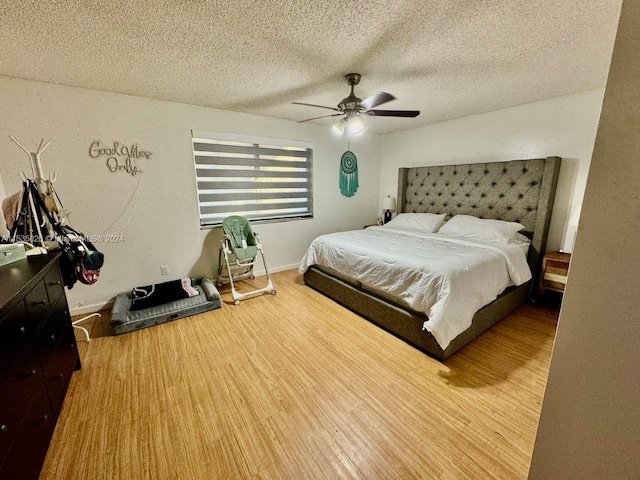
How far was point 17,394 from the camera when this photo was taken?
1.04 m

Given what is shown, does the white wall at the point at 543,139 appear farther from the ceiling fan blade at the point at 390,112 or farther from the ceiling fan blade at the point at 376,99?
the ceiling fan blade at the point at 376,99

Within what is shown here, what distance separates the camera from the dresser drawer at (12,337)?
3.17 feet

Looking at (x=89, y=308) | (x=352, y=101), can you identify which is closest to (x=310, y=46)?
(x=352, y=101)

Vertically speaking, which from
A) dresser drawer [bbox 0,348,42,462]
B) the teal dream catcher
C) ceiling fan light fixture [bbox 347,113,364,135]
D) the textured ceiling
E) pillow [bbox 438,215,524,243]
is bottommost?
dresser drawer [bbox 0,348,42,462]

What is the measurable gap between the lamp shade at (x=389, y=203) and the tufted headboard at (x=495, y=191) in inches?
11.3

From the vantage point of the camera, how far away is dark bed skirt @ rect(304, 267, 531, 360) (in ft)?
6.30

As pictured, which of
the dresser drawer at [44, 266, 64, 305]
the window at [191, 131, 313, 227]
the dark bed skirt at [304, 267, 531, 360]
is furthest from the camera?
the window at [191, 131, 313, 227]

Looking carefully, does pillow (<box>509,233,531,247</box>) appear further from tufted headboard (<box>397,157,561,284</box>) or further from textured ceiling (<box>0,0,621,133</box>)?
textured ceiling (<box>0,0,621,133</box>)

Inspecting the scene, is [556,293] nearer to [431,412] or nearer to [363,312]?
[363,312]

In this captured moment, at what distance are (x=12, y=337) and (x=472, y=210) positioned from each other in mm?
4002

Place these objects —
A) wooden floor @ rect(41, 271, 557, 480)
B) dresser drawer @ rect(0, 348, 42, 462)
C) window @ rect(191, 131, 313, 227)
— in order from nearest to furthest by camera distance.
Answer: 1. dresser drawer @ rect(0, 348, 42, 462)
2. wooden floor @ rect(41, 271, 557, 480)
3. window @ rect(191, 131, 313, 227)

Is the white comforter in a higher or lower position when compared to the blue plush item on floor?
higher

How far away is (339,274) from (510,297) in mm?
1618

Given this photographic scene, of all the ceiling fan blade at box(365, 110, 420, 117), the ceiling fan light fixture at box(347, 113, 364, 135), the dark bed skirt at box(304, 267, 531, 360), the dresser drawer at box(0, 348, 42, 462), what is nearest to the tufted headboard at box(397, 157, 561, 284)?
the dark bed skirt at box(304, 267, 531, 360)
